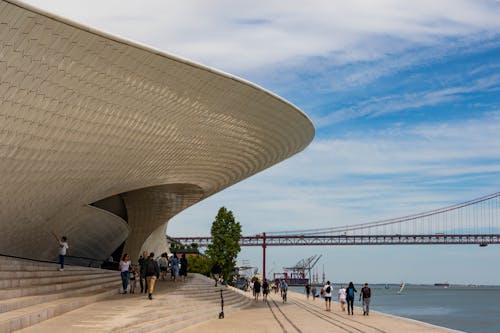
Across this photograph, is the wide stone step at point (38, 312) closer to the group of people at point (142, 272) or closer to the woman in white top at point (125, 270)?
the group of people at point (142, 272)

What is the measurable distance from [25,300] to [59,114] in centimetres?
425

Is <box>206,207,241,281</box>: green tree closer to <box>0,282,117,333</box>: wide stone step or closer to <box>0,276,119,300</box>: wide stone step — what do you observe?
<box>0,276,119,300</box>: wide stone step

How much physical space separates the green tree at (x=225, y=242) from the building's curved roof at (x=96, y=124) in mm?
18861

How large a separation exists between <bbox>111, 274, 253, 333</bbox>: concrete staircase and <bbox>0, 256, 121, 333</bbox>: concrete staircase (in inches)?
50.7

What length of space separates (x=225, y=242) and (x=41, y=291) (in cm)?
3196

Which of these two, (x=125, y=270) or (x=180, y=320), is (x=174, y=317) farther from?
(x=125, y=270)

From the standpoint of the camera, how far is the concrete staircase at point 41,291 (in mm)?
10648

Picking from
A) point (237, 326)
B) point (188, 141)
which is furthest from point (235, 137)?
point (237, 326)

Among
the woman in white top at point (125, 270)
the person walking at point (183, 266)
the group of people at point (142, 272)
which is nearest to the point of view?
the group of people at point (142, 272)

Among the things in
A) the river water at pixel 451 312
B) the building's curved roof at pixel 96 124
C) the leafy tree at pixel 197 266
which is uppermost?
the building's curved roof at pixel 96 124

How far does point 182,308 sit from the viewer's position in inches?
659

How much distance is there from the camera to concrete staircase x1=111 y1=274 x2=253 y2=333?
12630 millimetres

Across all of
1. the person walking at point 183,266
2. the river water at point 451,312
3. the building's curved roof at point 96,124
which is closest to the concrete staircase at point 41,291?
the building's curved roof at point 96,124

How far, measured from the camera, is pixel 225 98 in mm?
17750
